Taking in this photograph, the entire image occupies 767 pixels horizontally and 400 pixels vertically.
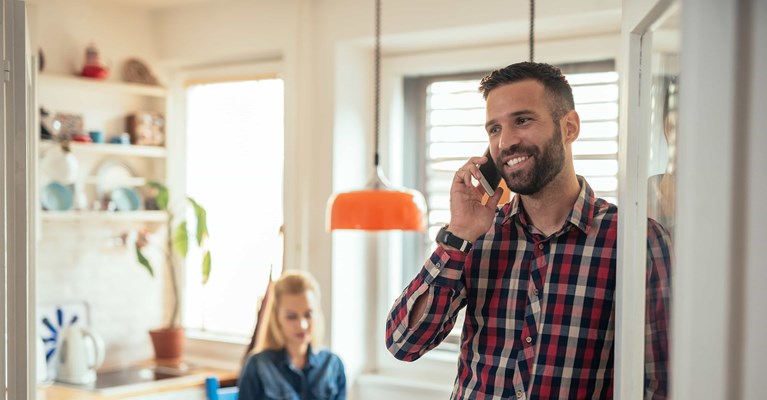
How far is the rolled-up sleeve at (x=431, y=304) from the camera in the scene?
1655 millimetres

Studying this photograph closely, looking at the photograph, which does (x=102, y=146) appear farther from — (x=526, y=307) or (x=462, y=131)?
(x=526, y=307)

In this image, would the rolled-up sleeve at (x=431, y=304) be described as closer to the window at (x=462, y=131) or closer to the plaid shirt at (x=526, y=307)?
the plaid shirt at (x=526, y=307)

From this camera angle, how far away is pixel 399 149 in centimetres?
389

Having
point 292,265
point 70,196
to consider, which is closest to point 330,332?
point 292,265

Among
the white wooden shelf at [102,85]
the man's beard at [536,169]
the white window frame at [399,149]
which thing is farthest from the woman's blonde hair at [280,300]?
the man's beard at [536,169]

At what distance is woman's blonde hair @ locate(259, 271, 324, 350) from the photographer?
3414mm

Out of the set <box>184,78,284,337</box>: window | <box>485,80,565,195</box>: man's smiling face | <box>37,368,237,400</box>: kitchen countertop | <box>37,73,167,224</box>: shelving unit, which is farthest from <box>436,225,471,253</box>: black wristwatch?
<box>37,73,167,224</box>: shelving unit

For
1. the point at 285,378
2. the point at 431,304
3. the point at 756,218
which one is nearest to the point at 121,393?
the point at 285,378

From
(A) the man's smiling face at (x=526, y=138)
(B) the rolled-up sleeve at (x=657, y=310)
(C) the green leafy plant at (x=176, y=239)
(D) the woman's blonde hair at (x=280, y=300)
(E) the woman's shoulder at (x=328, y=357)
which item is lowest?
(E) the woman's shoulder at (x=328, y=357)

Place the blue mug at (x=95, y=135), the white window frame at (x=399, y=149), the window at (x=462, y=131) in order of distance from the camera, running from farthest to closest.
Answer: the blue mug at (x=95, y=135), the white window frame at (x=399, y=149), the window at (x=462, y=131)

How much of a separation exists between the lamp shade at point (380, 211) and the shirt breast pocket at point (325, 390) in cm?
91

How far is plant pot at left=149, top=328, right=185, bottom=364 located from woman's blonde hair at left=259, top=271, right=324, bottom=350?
885 mm

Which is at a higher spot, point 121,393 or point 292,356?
point 292,356

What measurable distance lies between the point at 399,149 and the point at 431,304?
2.26m
